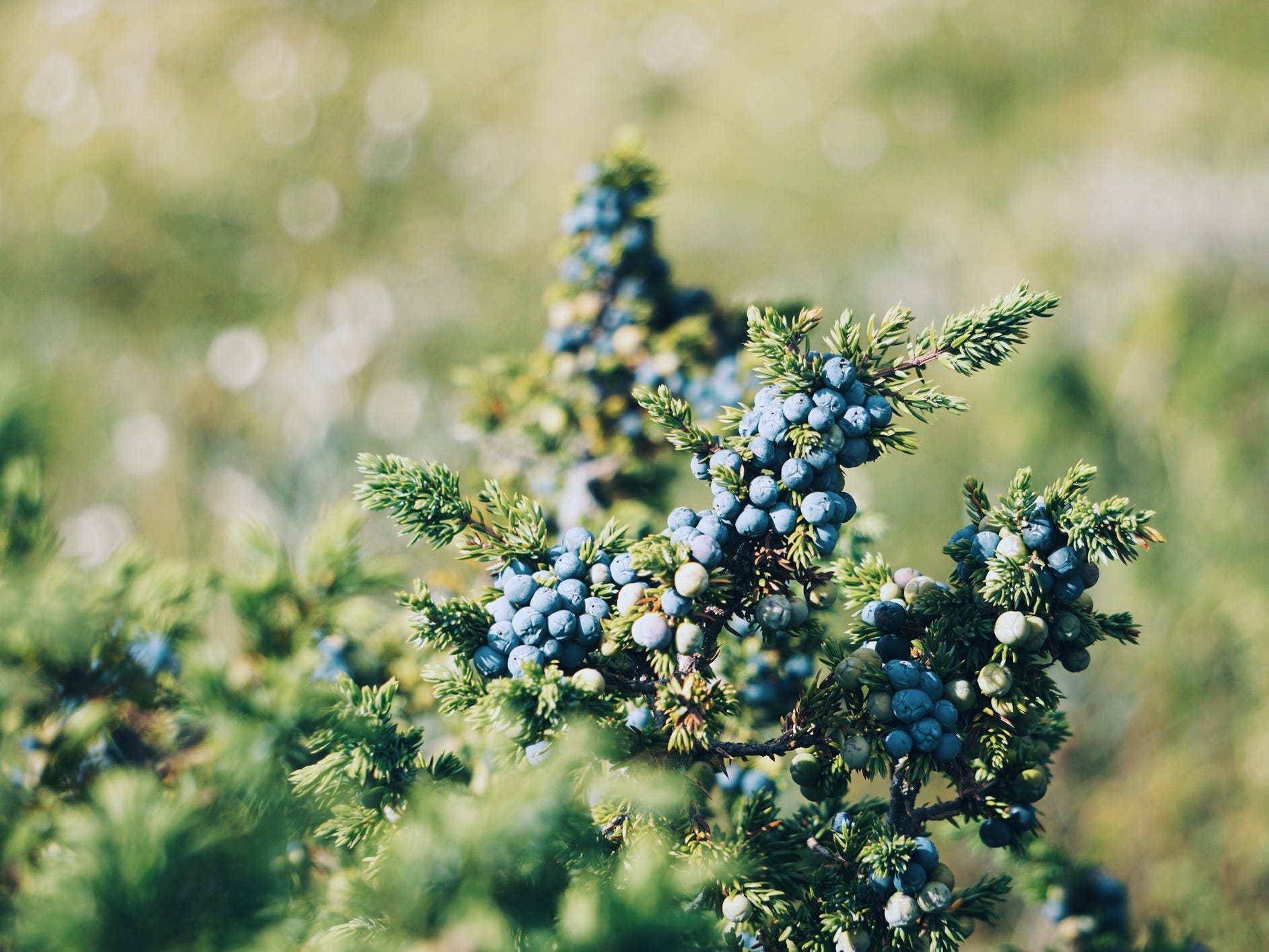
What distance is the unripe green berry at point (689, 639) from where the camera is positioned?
43 centimetres

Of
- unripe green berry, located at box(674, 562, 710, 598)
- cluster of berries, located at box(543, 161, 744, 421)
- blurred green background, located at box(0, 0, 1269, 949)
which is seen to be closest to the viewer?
unripe green berry, located at box(674, 562, 710, 598)

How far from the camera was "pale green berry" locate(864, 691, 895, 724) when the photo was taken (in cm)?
45

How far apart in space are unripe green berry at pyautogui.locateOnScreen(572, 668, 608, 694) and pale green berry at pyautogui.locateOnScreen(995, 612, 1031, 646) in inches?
8.1

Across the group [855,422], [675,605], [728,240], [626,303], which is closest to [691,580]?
[675,605]

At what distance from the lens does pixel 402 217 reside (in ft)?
8.17

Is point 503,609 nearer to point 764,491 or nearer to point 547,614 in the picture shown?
point 547,614

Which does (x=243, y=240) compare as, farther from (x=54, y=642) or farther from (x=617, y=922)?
(x=617, y=922)

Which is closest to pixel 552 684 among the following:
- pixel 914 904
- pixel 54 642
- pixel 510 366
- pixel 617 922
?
pixel 617 922

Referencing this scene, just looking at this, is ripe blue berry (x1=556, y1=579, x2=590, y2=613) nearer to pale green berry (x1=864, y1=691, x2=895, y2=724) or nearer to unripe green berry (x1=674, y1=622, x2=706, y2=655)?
unripe green berry (x1=674, y1=622, x2=706, y2=655)

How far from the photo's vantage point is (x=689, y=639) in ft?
1.43

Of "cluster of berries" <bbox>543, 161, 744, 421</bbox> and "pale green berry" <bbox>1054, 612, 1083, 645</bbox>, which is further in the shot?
"cluster of berries" <bbox>543, 161, 744, 421</bbox>

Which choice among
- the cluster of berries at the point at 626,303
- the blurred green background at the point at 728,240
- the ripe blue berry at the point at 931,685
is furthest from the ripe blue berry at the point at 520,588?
the blurred green background at the point at 728,240

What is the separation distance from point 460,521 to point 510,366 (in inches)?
13.8

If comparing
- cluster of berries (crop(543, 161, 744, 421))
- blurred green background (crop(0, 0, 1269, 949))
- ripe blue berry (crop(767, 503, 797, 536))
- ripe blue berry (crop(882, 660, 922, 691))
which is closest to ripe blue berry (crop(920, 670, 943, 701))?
ripe blue berry (crop(882, 660, 922, 691))
